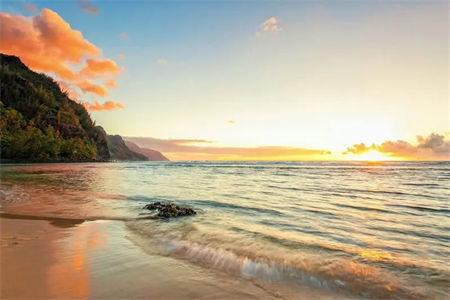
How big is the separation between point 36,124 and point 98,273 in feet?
412

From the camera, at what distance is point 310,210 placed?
11727 mm

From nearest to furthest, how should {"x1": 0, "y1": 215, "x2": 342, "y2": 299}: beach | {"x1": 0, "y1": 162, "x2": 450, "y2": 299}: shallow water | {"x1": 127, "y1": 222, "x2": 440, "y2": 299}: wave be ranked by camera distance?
{"x1": 0, "y1": 215, "x2": 342, "y2": 299}: beach
{"x1": 127, "y1": 222, "x2": 440, "y2": 299}: wave
{"x1": 0, "y1": 162, "x2": 450, "y2": 299}: shallow water

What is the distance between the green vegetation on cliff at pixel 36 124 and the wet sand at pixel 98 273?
3770 inches

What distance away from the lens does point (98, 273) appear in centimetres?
454

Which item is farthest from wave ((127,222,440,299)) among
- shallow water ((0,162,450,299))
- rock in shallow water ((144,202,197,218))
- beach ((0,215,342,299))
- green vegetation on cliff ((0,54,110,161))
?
green vegetation on cliff ((0,54,110,161))

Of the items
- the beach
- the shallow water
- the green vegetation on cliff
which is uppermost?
the green vegetation on cliff

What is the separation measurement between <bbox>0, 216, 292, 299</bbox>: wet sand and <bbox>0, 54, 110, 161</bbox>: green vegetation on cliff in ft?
314

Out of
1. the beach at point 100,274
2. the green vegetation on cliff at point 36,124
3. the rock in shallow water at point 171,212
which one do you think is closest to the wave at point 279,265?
the beach at point 100,274

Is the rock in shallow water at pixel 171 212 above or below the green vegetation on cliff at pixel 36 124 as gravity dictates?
below

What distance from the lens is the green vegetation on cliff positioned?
8606 cm

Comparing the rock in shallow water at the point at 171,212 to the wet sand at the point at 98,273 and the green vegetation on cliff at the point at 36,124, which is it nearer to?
the wet sand at the point at 98,273

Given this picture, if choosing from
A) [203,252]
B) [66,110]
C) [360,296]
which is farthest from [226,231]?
[66,110]

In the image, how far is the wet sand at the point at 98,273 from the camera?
3903 mm

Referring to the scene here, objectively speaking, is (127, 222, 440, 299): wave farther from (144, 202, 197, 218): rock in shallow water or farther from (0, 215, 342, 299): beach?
(144, 202, 197, 218): rock in shallow water
